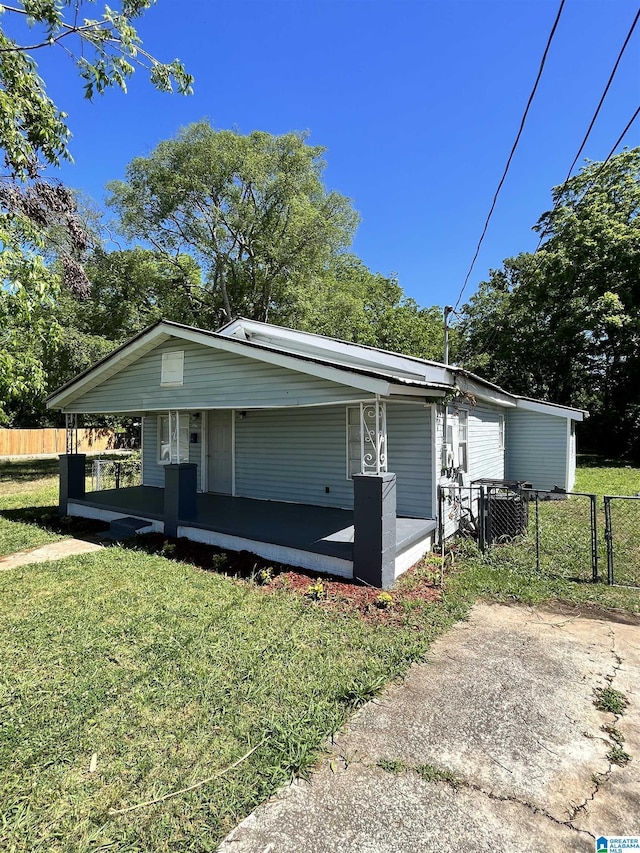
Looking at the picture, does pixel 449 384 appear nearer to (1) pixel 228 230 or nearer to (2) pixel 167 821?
(2) pixel 167 821

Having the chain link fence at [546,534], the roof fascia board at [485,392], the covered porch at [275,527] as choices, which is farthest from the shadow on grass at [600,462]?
the covered porch at [275,527]

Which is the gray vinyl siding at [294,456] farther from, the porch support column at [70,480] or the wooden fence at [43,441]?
the wooden fence at [43,441]

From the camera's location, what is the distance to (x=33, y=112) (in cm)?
639

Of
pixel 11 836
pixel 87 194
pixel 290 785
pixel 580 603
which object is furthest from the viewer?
pixel 87 194

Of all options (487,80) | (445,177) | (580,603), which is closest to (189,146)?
(445,177)

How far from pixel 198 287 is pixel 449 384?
17206 mm

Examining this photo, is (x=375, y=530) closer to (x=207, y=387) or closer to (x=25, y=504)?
(x=207, y=387)

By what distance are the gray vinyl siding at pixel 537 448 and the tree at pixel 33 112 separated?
1186 cm

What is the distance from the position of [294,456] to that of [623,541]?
642 centimetres

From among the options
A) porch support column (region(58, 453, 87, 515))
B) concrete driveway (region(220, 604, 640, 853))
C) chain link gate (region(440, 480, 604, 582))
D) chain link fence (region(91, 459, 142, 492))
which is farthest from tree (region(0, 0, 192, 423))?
chain link fence (region(91, 459, 142, 492))

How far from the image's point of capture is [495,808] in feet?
7.79

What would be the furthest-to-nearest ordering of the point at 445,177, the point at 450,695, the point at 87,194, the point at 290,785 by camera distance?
the point at 87,194
the point at 445,177
the point at 450,695
the point at 290,785

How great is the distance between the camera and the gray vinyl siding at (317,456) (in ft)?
25.0

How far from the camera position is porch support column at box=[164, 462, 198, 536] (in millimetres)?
8039
